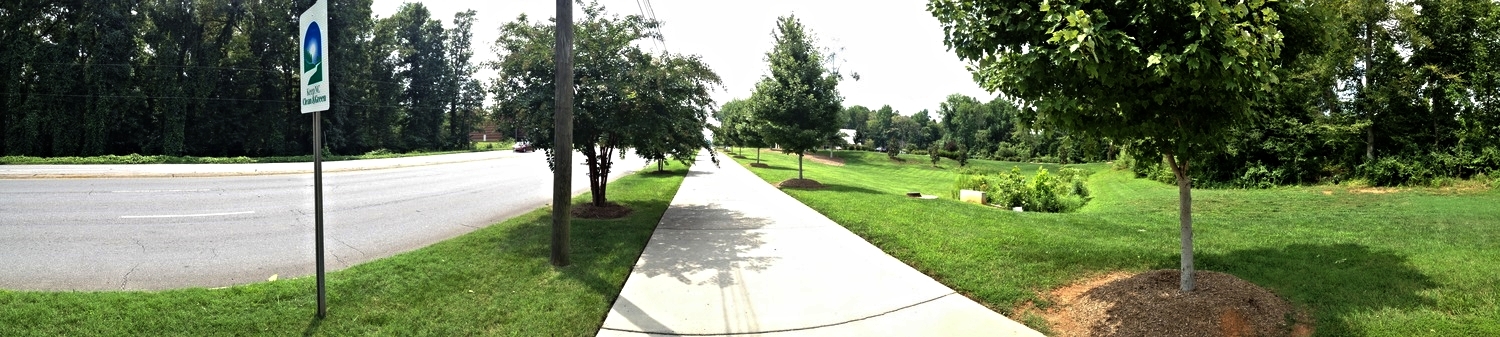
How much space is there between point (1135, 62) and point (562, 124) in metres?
4.93

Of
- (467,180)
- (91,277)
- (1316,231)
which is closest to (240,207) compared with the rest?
(91,277)

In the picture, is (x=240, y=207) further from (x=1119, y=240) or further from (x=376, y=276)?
(x=1119, y=240)

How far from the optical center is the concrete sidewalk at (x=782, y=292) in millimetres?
4738

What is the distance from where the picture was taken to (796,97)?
741 inches

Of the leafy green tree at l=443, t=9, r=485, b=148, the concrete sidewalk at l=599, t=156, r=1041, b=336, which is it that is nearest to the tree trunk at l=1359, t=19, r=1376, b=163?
the concrete sidewalk at l=599, t=156, r=1041, b=336

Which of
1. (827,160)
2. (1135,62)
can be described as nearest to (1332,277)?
(1135,62)

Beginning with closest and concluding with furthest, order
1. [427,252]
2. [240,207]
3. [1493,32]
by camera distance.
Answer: [427,252] < [240,207] < [1493,32]

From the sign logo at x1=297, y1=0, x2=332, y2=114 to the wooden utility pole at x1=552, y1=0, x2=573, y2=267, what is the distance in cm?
241

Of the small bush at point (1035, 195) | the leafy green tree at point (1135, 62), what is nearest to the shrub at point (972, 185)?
the small bush at point (1035, 195)

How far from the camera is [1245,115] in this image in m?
4.37

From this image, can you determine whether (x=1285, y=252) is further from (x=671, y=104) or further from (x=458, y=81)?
(x=458, y=81)

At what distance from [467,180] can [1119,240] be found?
59.8 ft

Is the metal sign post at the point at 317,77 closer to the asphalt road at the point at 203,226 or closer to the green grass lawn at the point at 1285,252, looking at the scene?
the asphalt road at the point at 203,226

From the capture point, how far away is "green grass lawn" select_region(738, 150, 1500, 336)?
451 cm
